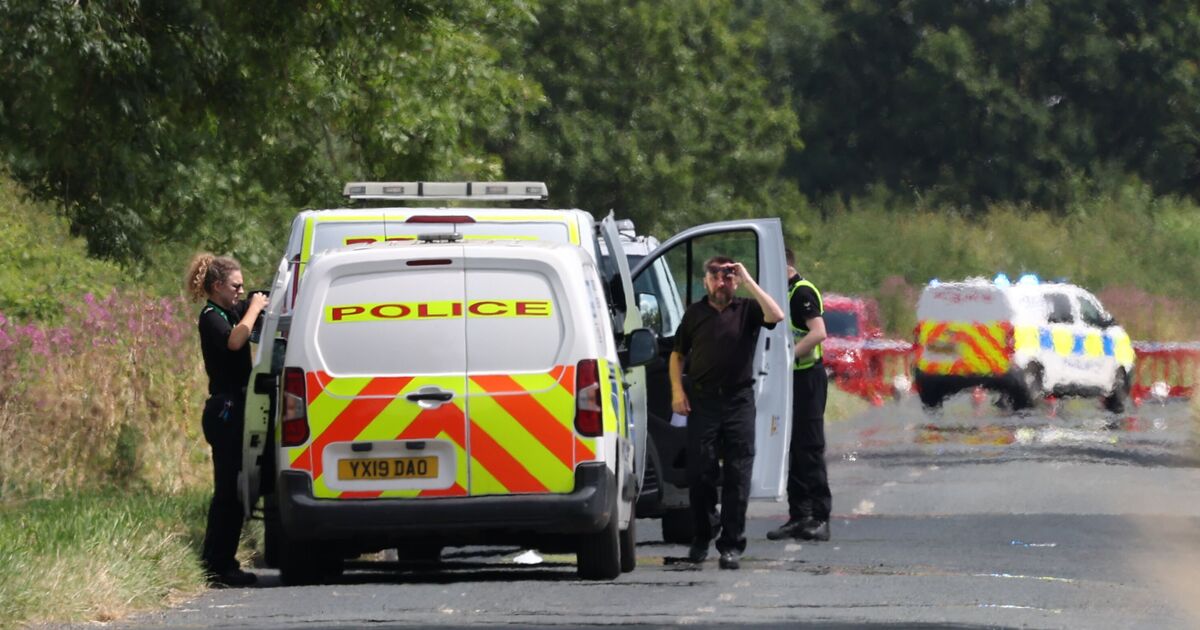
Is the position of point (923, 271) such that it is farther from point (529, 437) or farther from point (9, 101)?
point (529, 437)

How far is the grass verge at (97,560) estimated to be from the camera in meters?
10.8

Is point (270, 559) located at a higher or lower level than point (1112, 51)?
lower

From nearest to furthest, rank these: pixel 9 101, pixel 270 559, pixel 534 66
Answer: pixel 270 559 → pixel 9 101 → pixel 534 66

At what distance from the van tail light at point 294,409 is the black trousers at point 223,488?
1031mm

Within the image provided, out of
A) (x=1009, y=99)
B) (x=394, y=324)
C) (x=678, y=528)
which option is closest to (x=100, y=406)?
(x=678, y=528)

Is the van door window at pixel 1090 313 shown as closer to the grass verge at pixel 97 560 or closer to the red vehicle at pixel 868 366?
the red vehicle at pixel 868 366

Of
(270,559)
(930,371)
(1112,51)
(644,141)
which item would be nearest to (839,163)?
(1112,51)

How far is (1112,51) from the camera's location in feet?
217

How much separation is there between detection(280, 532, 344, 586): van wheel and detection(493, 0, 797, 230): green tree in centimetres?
3884

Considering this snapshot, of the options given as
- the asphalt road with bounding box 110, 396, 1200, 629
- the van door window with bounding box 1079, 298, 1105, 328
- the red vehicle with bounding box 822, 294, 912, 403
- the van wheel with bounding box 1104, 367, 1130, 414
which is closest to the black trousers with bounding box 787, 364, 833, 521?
the asphalt road with bounding box 110, 396, 1200, 629

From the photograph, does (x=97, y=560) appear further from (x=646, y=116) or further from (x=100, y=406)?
(x=646, y=116)

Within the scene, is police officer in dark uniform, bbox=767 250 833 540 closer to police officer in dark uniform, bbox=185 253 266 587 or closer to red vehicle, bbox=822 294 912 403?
police officer in dark uniform, bbox=185 253 266 587

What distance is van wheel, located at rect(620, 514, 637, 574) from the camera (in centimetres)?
1266

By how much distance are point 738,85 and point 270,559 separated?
4375 centimetres
